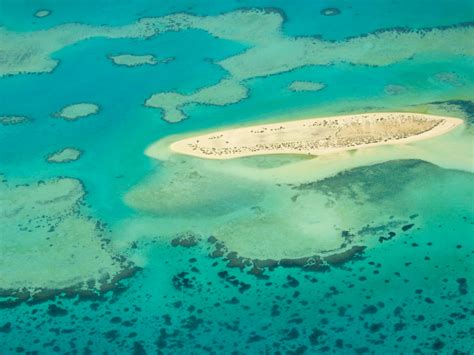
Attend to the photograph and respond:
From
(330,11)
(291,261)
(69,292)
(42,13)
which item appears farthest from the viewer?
(42,13)

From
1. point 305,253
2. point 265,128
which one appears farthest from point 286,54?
point 305,253

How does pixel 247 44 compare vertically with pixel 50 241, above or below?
above

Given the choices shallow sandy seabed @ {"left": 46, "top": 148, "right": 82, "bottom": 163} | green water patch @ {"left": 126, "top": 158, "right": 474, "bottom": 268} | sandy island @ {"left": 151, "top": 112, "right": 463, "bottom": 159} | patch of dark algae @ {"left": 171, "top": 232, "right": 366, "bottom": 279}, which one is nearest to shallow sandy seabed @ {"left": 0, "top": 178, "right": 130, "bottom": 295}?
shallow sandy seabed @ {"left": 46, "top": 148, "right": 82, "bottom": 163}

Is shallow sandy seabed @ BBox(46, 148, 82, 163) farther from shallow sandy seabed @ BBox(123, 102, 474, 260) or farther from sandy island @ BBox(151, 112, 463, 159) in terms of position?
shallow sandy seabed @ BBox(123, 102, 474, 260)

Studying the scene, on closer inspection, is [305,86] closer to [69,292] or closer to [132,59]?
[132,59]

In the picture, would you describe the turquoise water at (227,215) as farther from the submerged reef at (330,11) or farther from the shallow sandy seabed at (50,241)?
the submerged reef at (330,11)

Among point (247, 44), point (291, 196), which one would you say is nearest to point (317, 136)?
point (291, 196)
